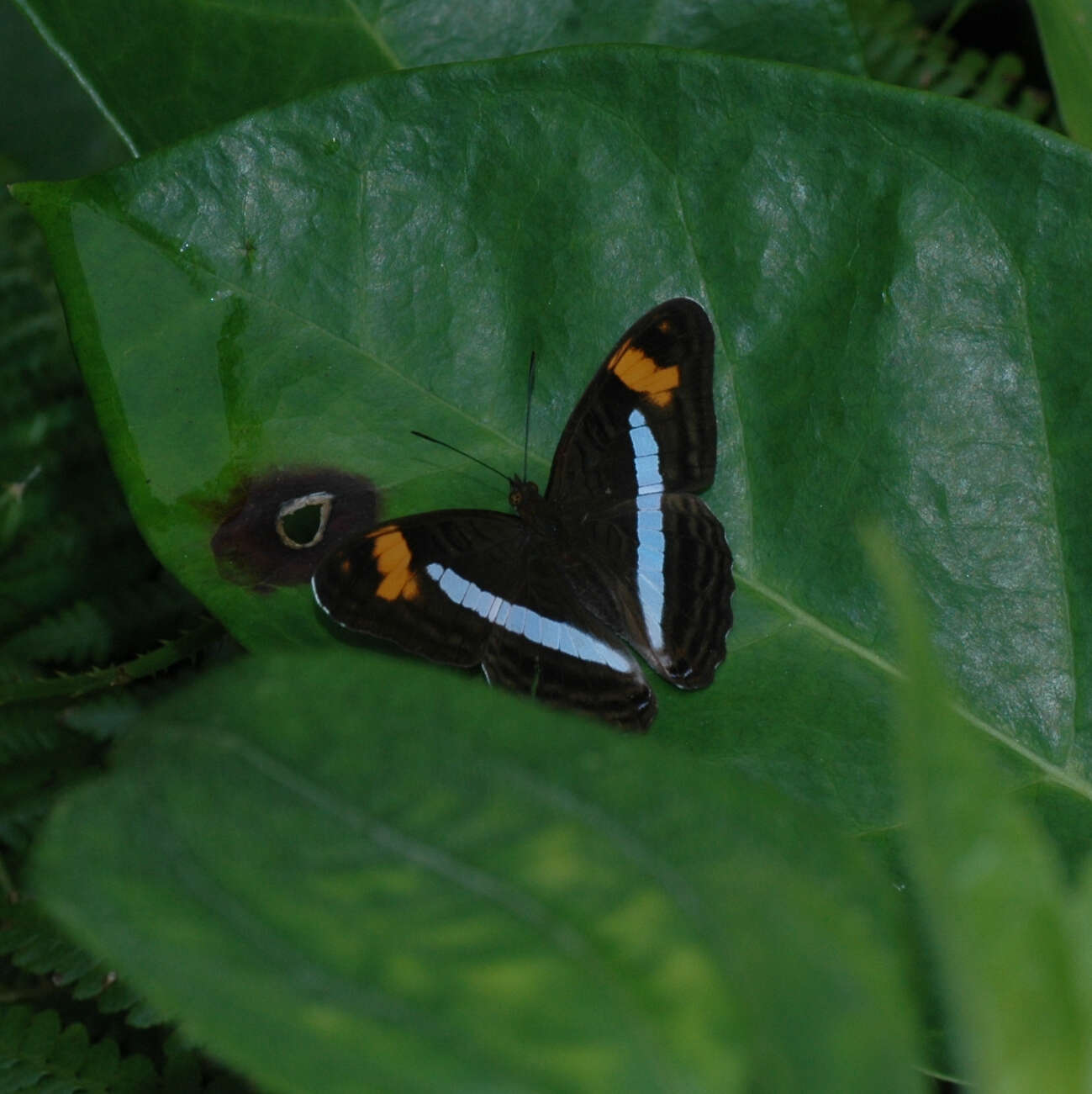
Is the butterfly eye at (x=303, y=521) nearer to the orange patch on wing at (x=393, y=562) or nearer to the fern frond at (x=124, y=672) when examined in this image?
the orange patch on wing at (x=393, y=562)

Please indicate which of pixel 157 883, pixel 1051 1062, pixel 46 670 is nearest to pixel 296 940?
pixel 157 883

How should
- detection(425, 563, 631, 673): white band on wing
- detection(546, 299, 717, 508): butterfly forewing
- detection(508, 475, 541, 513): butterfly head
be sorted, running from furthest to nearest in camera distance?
1. detection(425, 563, 631, 673): white band on wing
2. detection(508, 475, 541, 513): butterfly head
3. detection(546, 299, 717, 508): butterfly forewing

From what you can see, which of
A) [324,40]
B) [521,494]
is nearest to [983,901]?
[521,494]

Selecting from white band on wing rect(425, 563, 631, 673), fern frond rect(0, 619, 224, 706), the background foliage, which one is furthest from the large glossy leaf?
fern frond rect(0, 619, 224, 706)

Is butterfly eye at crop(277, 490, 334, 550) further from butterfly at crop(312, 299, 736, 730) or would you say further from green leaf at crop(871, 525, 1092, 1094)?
green leaf at crop(871, 525, 1092, 1094)

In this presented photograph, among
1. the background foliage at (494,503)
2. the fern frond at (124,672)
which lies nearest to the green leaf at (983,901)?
the background foliage at (494,503)

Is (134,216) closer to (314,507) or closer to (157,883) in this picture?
(314,507)

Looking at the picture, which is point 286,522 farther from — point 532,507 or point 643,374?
point 643,374
